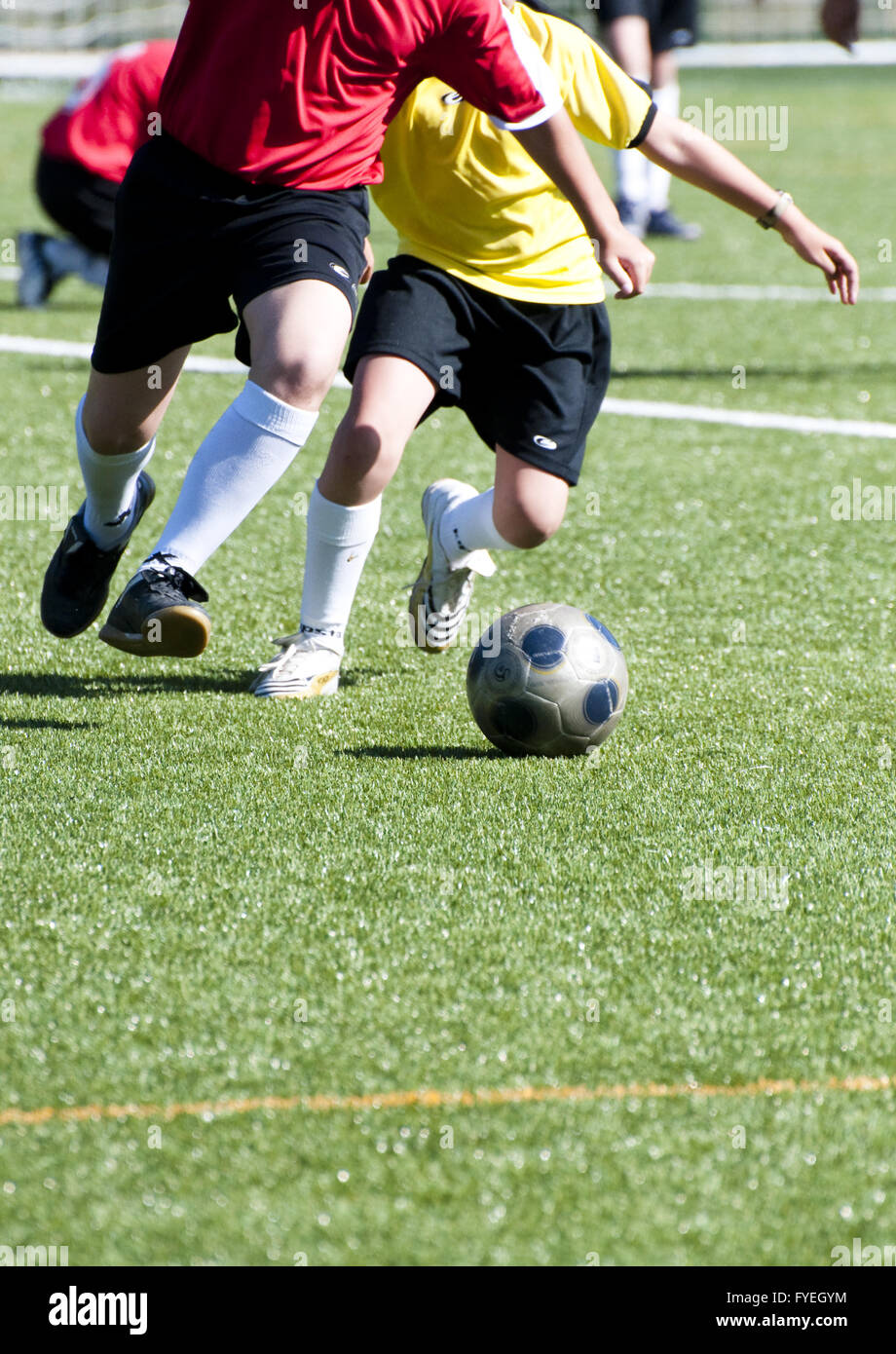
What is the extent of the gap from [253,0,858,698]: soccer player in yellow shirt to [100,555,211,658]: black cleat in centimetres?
57

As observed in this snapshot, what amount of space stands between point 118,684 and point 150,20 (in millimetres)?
29883

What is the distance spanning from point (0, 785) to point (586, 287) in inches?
79.3

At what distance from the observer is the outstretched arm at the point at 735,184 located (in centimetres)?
416

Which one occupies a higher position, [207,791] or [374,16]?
[374,16]

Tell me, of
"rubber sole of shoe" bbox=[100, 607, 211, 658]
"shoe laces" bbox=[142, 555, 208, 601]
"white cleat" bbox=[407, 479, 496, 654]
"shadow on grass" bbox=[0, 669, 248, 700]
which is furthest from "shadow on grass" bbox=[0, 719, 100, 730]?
"white cleat" bbox=[407, 479, 496, 654]

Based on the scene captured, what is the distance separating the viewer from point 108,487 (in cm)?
437

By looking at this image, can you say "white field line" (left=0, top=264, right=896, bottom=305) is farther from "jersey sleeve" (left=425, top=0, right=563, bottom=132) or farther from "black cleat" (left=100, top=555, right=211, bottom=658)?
"black cleat" (left=100, top=555, right=211, bottom=658)

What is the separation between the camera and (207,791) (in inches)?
146

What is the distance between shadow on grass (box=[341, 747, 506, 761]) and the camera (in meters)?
4.00

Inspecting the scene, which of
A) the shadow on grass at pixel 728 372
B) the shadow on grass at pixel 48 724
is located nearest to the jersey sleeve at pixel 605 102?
the shadow on grass at pixel 48 724

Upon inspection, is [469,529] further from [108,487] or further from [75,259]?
[75,259]
